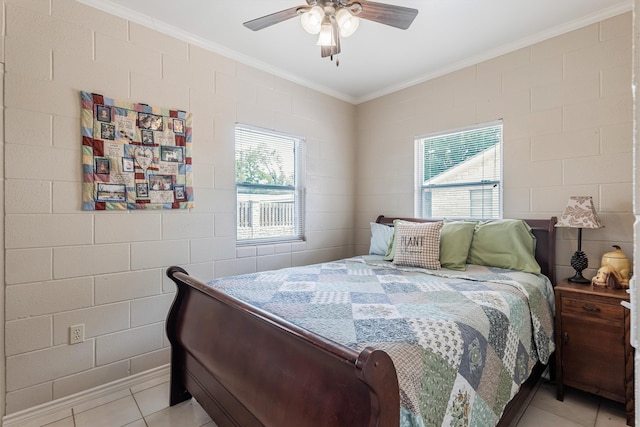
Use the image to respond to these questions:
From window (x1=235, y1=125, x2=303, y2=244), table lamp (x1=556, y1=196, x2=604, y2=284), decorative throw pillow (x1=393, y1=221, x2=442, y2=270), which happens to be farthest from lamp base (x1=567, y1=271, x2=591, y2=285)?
window (x1=235, y1=125, x2=303, y2=244)

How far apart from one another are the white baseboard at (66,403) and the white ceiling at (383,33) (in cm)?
256

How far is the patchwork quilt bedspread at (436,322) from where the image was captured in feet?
3.79

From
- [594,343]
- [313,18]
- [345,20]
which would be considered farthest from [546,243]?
[313,18]

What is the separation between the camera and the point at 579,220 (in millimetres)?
2172

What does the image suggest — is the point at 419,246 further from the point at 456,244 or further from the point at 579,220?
the point at 579,220

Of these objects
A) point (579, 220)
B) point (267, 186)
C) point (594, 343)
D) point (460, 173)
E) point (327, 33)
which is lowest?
point (594, 343)

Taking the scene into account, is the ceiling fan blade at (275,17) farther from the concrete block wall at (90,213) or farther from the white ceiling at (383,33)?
the concrete block wall at (90,213)

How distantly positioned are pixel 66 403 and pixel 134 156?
5.42 ft

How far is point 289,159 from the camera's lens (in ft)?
11.2

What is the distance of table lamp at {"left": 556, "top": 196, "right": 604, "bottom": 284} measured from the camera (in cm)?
215

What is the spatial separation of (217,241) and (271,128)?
121 cm

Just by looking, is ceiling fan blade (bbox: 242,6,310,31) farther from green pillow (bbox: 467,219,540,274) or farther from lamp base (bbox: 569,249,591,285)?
lamp base (bbox: 569,249,591,285)

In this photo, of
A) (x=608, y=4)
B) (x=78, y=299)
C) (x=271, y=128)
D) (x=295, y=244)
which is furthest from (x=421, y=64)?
(x=78, y=299)

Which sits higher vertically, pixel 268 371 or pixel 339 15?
pixel 339 15
